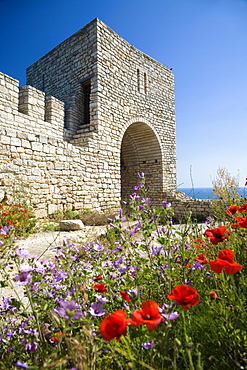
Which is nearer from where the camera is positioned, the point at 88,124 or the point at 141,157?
the point at 88,124

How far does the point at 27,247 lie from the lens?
10.8ft

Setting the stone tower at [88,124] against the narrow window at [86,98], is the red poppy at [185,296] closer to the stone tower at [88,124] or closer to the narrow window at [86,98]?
the stone tower at [88,124]

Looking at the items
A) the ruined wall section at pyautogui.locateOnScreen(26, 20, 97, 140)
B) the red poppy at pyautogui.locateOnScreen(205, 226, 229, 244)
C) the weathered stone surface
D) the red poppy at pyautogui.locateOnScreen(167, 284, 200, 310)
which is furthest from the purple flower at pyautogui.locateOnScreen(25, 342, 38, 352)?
the ruined wall section at pyautogui.locateOnScreen(26, 20, 97, 140)

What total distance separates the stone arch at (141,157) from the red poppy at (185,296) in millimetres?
8839

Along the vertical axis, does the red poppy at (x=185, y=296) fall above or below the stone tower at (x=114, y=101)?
below

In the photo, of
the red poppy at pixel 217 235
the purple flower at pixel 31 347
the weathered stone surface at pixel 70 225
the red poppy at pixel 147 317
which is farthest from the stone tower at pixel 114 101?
the red poppy at pixel 147 317

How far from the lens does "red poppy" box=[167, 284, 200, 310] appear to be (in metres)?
0.69

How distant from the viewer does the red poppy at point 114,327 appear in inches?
23.1

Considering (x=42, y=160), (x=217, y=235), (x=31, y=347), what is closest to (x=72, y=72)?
(x=42, y=160)

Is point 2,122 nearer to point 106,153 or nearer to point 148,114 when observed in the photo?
point 106,153

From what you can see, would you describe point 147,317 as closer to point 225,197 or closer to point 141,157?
point 225,197

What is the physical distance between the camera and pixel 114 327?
61cm

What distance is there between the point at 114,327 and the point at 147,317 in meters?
0.11

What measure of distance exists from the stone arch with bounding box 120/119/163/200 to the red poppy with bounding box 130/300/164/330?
889 cm
